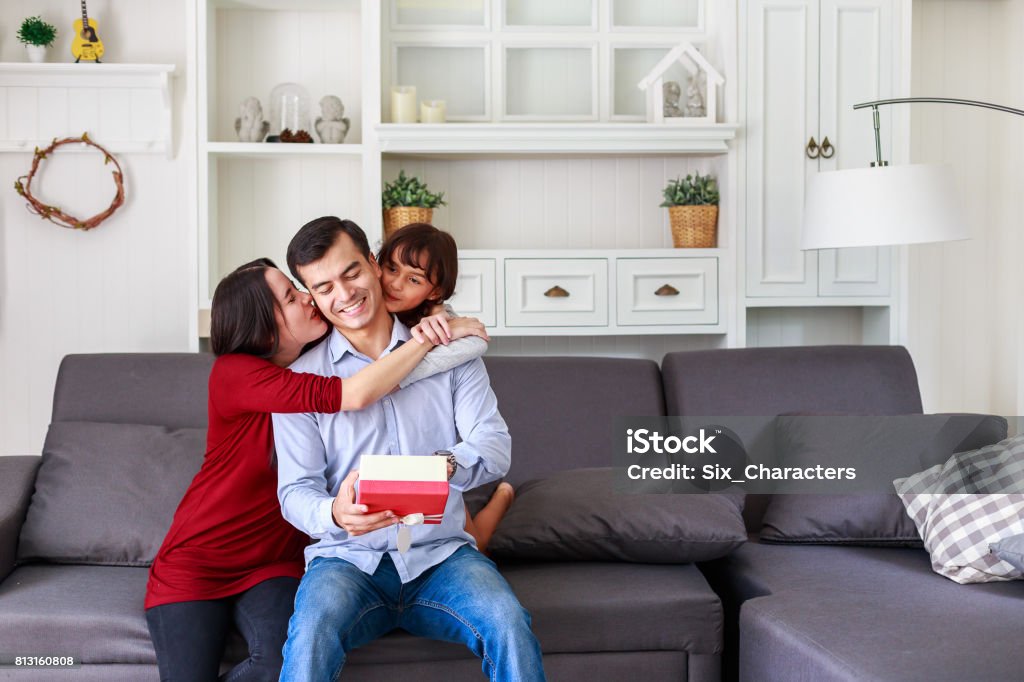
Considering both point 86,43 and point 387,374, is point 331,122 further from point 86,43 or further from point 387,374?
point 387,374

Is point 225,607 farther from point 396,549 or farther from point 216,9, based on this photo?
point 216,9

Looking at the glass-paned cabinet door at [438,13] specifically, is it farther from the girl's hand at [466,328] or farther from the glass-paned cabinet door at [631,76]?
the girl's hand at [466,328]

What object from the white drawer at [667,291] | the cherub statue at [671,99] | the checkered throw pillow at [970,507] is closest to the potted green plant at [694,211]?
the white drawer at [667,291]

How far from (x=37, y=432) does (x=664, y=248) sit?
7.10 ft

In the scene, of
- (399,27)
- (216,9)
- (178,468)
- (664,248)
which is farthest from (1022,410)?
(216,9)

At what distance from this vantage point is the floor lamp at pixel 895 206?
270 centimetres

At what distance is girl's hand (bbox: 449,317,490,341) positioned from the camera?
1.98 metres

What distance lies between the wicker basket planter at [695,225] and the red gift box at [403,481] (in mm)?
1892

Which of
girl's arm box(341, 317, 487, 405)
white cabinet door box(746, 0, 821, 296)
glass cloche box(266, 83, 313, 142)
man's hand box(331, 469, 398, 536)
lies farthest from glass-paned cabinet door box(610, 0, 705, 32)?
man's hand box(331, 469, 398, 536)

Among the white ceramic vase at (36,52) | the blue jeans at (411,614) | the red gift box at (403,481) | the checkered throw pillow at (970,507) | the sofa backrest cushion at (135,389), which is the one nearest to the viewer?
the red gift box at (403,481)

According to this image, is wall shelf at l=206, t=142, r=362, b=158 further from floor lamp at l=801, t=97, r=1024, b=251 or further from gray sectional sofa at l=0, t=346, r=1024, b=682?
floor lamp at l=801, t=97, r=1024, b=251

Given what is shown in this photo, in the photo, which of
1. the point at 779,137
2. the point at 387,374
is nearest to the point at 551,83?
the point at 779,137

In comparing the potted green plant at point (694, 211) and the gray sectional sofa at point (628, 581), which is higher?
the potted green plant at point (694, 211)

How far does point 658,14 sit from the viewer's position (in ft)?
11.2
